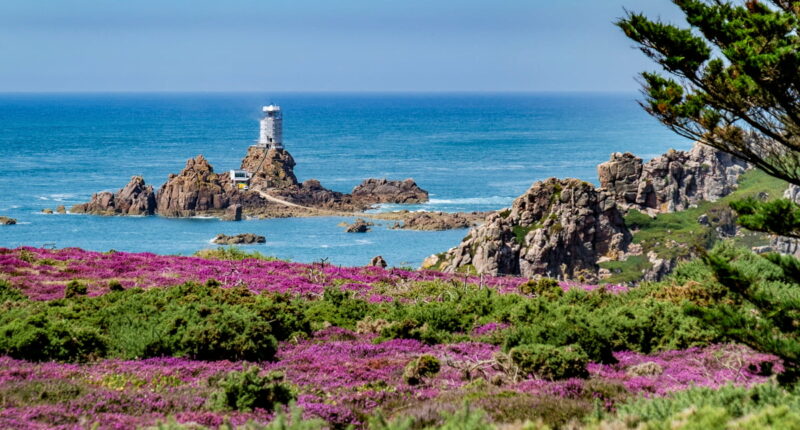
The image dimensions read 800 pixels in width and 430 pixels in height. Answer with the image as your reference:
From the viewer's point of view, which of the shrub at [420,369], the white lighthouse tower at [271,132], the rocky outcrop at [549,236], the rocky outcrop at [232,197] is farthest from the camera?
A: the white lighthouse tower at [271,132]

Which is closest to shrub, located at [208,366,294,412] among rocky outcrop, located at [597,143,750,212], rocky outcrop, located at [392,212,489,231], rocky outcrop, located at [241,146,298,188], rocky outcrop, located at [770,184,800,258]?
rocky outcrop, located at [770,184,800,258]

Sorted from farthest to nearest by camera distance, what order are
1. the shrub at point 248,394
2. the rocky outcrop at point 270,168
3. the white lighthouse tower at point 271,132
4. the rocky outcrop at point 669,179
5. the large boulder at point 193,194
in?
the white lighthouse tower at point 271,132, the rocky outcrop at point 270,168, the large boulder at point 193,194, the rocky outcrop at point 669,179, the shrub at point 248,394

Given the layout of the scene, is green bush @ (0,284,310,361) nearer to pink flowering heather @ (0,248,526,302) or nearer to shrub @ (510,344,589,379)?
pink flowering heather @ (0,248,526,302)

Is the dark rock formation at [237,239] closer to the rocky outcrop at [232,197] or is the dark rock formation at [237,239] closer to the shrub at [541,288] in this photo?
the rocky outcrop at [232,197]

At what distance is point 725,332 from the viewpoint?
13.1m

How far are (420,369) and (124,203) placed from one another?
10986 cm

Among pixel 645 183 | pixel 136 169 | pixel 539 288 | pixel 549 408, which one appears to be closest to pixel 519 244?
pixel 645 183

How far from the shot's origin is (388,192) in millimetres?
130375

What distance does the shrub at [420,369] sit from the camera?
51.2 feet

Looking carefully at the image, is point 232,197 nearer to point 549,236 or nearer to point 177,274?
point 549,236

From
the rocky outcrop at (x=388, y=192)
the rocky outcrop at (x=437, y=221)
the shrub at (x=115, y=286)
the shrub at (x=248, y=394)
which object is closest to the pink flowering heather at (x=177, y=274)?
the shrub at (x=115, y=286)

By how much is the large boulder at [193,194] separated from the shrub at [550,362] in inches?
4223

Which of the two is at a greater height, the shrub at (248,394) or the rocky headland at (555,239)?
the shrub at (248,394)

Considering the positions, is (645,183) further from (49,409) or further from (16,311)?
(49,409)
